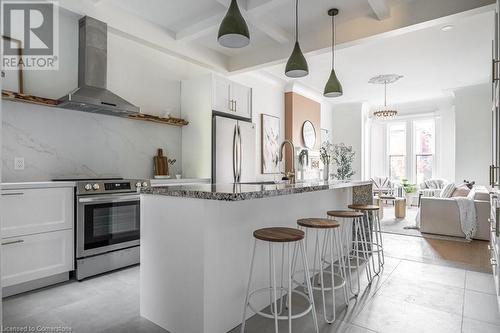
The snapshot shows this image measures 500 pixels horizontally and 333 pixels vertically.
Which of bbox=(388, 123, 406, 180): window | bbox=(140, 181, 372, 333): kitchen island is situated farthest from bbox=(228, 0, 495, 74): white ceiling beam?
bbox=(388, 123, 406, 180): window

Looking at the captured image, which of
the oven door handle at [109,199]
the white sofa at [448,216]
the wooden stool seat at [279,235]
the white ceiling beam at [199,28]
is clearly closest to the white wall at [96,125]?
Result: the white ceiling beam at [199,28]

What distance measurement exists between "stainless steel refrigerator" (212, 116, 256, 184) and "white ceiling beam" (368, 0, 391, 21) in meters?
2.29

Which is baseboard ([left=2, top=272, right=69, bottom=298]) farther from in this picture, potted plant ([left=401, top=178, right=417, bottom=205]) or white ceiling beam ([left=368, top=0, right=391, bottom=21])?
potted plant ([left=401, top=178, right=417, bottom=205])

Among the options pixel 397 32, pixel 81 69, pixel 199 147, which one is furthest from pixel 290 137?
pixel 81 69

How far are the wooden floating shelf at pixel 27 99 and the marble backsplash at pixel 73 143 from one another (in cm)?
17

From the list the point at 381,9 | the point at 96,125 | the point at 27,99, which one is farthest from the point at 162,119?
the point at 381,9

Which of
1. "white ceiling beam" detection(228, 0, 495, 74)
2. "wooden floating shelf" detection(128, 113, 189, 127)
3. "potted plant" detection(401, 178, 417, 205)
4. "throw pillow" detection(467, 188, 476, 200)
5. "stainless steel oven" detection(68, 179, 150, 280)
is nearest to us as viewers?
"stainless steel oven" detection(68, 179, 150, 280)

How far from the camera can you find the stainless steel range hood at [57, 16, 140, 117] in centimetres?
320

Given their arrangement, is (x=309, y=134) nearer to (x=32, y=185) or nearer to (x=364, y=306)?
(x=364, y=306)

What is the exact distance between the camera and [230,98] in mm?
4613

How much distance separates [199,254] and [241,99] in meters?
3.42

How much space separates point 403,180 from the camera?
28.4 feet

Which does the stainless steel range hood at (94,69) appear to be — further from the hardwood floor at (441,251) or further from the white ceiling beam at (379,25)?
the hardwood floor at (441,251)

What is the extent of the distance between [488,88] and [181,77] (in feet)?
22.4
